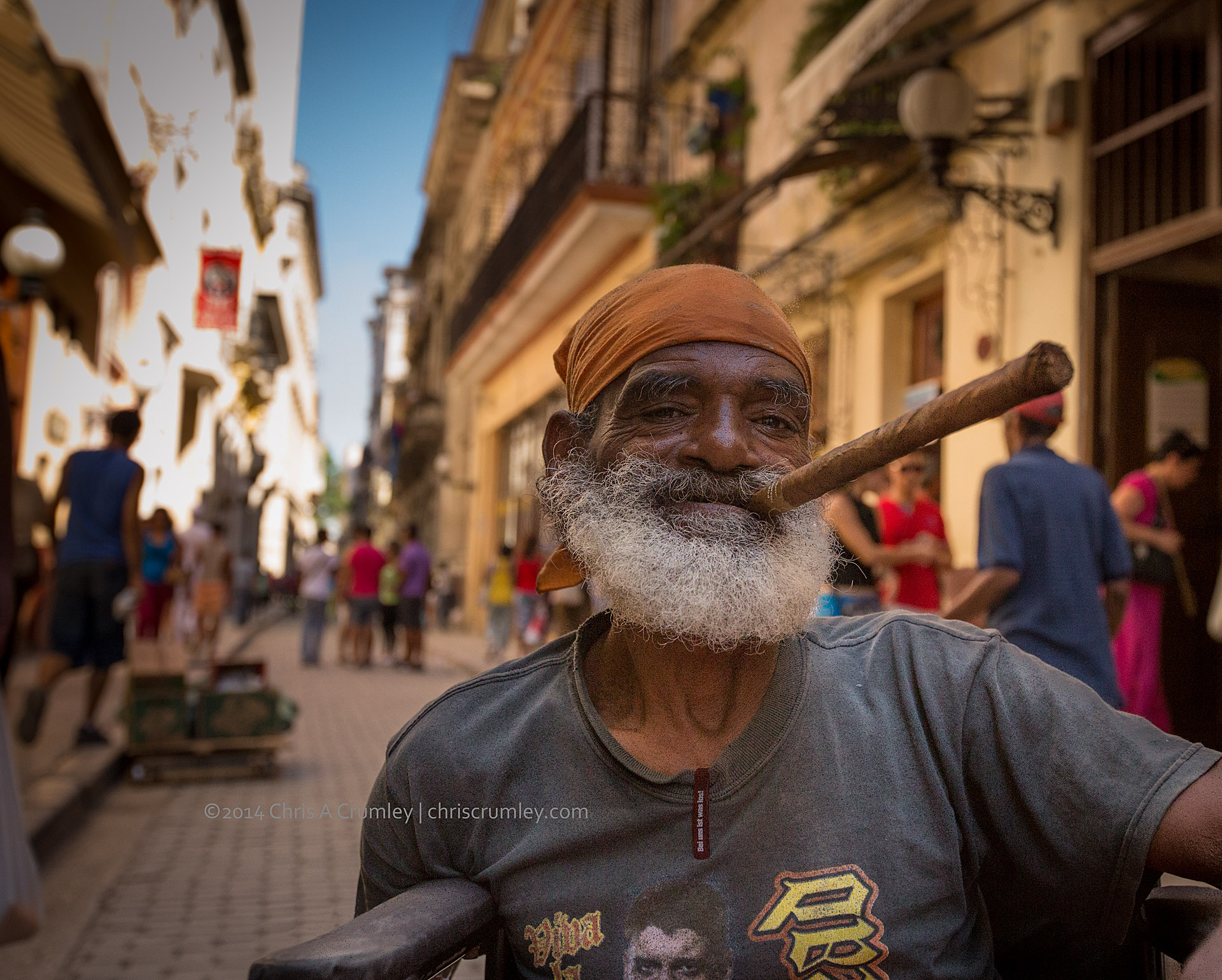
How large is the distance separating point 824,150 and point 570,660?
767 centimetres

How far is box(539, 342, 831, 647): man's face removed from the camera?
164cm

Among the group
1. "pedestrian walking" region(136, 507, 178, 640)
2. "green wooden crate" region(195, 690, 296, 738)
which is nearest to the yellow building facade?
"green wooden crate" region(195, 690, 296, 738)

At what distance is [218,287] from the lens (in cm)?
2025

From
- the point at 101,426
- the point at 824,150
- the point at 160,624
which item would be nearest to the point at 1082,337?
the point at 824,150

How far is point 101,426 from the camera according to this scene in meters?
15.5

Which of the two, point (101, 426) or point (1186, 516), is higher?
point (101, 426)

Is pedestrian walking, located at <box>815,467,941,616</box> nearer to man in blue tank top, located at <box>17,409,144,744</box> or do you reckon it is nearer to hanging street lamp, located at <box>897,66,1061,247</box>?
hanging street lamp, located at <box>897,66,1061,247</box>

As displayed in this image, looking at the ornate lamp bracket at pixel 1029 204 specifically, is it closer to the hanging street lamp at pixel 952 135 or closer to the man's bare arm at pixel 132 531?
the hanging street lamp at pixel 952 135

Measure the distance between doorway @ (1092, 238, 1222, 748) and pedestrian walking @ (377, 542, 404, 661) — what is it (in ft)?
35.2

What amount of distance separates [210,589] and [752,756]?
12.8 m

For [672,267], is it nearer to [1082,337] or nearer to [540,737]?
[540,737]

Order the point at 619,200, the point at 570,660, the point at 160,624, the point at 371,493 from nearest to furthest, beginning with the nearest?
the point at 570,660 < the point at 160,624 < the point at 619,200 < the point at 371,493

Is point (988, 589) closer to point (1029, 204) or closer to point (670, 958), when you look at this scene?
point (670, 958)

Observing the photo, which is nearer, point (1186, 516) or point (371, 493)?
point (1186, 516)
